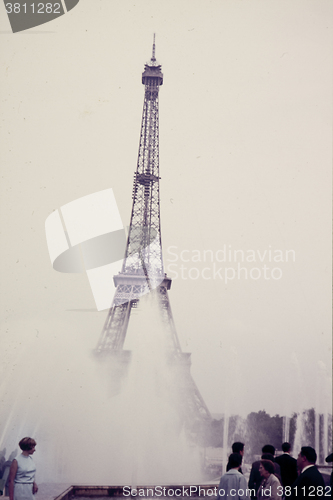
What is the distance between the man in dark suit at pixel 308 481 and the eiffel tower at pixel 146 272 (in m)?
9.15

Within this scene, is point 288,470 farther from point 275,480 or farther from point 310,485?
point 310,485

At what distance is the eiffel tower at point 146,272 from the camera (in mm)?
12570

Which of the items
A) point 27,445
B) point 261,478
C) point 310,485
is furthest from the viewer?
point 261,478

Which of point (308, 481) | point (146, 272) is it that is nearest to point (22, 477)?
point (308, 481)

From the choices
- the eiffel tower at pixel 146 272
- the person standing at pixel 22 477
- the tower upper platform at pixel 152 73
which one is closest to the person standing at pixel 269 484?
the person standing at pixel 22 477

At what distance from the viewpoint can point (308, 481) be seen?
10.5 ft

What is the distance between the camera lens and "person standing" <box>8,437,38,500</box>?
3.66 metres

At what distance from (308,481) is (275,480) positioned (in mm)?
503

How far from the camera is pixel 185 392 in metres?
12.3

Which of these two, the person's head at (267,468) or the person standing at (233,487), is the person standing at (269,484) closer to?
the person's head at (267,468)

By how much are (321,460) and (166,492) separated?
9.49 meters

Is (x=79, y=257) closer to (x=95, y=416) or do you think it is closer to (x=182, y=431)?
(x=95, y=416)

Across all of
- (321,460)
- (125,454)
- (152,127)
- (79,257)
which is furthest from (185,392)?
(152,127)

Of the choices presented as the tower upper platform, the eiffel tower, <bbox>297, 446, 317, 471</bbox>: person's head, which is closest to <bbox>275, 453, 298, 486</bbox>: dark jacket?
<bbox>297, 446, 317, 471</bbox>: person's head
